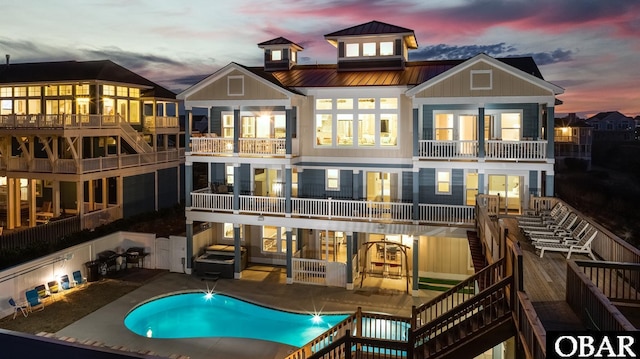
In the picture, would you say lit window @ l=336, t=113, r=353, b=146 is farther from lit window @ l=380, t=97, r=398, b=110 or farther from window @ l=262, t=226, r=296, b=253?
window @ l=262, t=226, r=296, b=253

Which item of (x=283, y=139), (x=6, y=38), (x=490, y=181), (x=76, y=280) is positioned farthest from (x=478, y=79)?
(x=6, y=38)

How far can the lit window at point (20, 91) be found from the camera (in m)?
31.2

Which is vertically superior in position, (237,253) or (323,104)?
(323,104)

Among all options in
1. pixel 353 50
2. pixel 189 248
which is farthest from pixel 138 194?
pixel 353 50

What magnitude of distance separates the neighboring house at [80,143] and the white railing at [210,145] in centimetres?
764

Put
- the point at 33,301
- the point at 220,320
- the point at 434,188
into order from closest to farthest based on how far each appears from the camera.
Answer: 1. the point at 33,301
2. the point at 220,320
3. the point at 434,188

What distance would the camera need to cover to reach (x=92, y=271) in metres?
21.3

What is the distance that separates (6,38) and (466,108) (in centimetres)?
4116

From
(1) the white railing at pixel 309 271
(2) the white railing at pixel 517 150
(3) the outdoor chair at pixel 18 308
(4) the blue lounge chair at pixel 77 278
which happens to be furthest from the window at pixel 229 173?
(2) the white railing at pixel 517 150

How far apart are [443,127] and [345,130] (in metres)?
4.69

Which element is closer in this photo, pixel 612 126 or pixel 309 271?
pixel 309 271

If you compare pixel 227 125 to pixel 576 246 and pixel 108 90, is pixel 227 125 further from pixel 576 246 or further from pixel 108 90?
pixel 576 246

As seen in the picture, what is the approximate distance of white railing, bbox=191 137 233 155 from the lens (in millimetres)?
22688

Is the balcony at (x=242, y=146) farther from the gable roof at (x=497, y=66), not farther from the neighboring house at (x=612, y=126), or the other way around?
the neighboring house at (x=612, y=126)
